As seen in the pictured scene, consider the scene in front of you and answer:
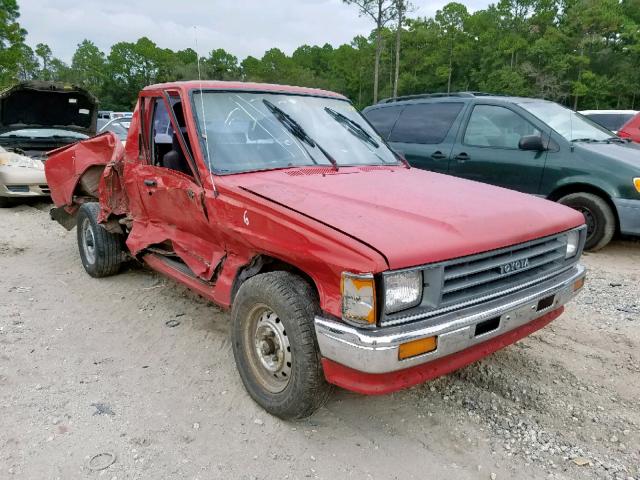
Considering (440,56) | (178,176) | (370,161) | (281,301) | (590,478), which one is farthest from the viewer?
(440,56)

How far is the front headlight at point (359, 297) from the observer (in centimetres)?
224

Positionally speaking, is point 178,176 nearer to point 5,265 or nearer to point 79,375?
point 79,375

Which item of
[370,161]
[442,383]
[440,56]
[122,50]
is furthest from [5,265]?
[122,50]

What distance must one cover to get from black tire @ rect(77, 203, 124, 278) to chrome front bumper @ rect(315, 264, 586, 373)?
11.4 ft

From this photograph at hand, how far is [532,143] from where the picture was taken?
6.08 meters

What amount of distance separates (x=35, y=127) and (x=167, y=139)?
25.3 ft

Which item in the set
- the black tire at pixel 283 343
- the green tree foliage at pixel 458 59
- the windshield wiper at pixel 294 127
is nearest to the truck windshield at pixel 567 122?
the windshield wiper at pixel 294 127

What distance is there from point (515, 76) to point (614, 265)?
140 ft

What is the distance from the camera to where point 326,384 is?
265cm

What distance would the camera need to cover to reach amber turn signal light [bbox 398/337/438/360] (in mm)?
2254

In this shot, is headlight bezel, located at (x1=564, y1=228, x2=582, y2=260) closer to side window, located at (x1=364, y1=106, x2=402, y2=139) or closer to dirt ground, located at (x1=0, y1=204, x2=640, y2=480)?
dirt ground, located at (x1=0, y1=204, x2=640, y2=480)

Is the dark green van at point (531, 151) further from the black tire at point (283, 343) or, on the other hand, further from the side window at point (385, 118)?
the black tire at point (283, 343)

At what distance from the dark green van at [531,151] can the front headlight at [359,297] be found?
Answer: 4.68 m

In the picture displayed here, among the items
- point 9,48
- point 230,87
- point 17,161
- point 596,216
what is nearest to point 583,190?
point 596,216
